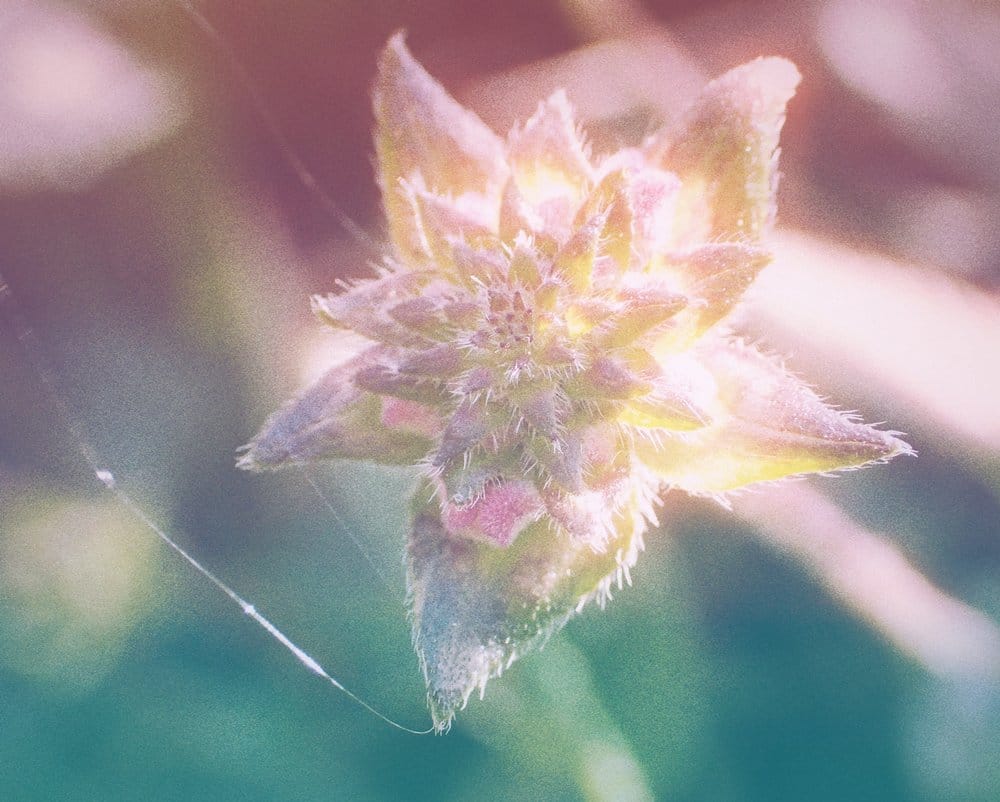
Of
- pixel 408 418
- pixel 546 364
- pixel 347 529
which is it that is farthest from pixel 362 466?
pixel 546 364

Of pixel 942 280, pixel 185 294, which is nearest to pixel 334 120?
pixel 185 294

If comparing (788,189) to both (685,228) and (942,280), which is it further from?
(685,228)

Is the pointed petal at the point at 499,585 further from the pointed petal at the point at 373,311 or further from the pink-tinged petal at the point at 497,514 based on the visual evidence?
the pointed petal at the point at 373,311

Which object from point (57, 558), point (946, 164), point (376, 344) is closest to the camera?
point (376, 344)

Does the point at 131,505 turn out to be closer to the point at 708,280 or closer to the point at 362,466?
the point at 362,466

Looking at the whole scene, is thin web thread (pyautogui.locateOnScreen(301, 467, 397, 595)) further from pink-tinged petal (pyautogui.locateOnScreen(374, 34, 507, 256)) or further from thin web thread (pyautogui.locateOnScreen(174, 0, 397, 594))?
pink-tinged petal (pyautogui.locateOnScreen(374, 34, 507, 256))

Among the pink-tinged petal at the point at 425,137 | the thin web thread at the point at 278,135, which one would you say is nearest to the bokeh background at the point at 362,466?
the thin web thread at the point at 278,135

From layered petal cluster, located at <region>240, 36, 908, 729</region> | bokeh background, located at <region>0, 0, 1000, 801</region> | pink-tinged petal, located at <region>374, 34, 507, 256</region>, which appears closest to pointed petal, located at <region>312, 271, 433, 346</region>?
layered petal cluster, located at <region>240, 36, 908, 729</region>
